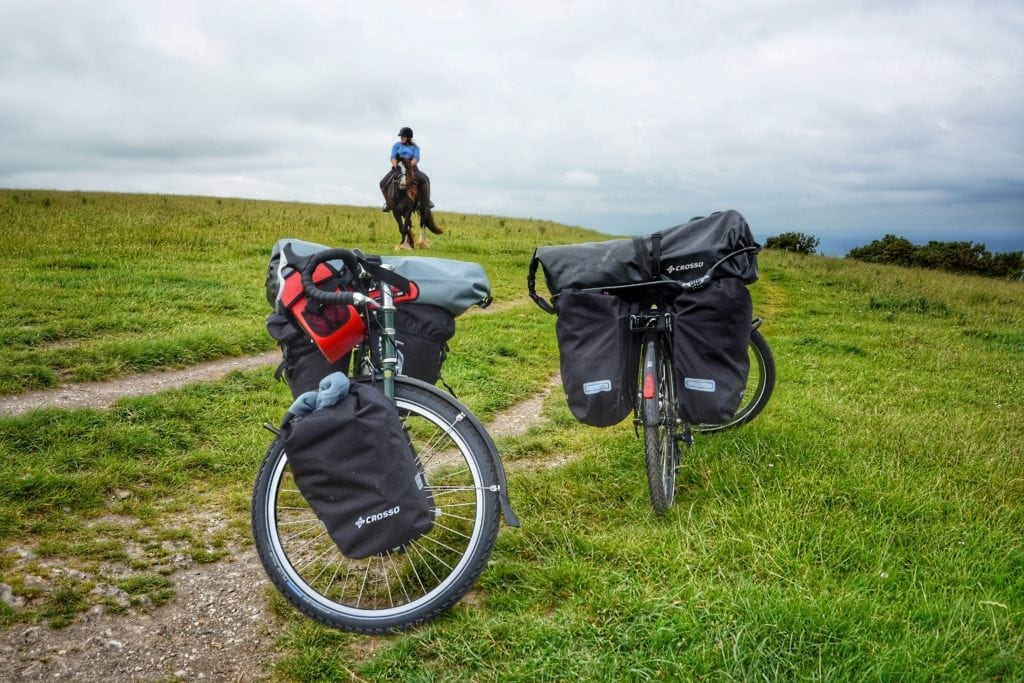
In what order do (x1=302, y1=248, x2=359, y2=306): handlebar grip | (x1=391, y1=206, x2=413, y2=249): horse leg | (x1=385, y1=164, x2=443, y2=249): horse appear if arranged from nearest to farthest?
(x1=302, y1=248, x2=359, y2=306): handlebar grip, (x1=385, y1=164, x2=443, y2=249): horse, (x1=391, y1=206, x2=413, y2=249): horse leg

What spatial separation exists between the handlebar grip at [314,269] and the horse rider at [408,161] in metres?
15.9

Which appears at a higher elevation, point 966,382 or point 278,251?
point 278,251

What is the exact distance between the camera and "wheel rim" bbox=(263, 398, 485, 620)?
123 inches

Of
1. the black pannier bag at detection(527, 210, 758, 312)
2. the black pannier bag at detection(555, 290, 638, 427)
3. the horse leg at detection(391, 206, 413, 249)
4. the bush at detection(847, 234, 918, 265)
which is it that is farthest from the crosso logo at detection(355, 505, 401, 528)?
the bush at detection(847, 234, 918, 265)

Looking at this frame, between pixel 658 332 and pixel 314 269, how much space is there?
2106mm

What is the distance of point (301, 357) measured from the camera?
138 inches

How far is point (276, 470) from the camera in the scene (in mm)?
3148

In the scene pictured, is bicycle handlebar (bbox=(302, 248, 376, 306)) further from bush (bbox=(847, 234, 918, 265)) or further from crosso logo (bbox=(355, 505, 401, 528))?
bush (bbox=(847, 234, 918, 265))

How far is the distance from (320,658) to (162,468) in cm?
270

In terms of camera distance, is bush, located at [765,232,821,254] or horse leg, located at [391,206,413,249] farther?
bush, located at [765,232,821,254]

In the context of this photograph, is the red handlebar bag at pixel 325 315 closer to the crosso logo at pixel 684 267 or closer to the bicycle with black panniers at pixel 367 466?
the bicycle with black panniers at pixel 367 466

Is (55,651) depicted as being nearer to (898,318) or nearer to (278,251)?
(278,251)

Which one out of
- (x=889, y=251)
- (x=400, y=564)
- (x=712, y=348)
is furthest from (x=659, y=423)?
(x=889, y=251)

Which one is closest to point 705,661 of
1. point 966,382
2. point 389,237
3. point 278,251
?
point 278,251
